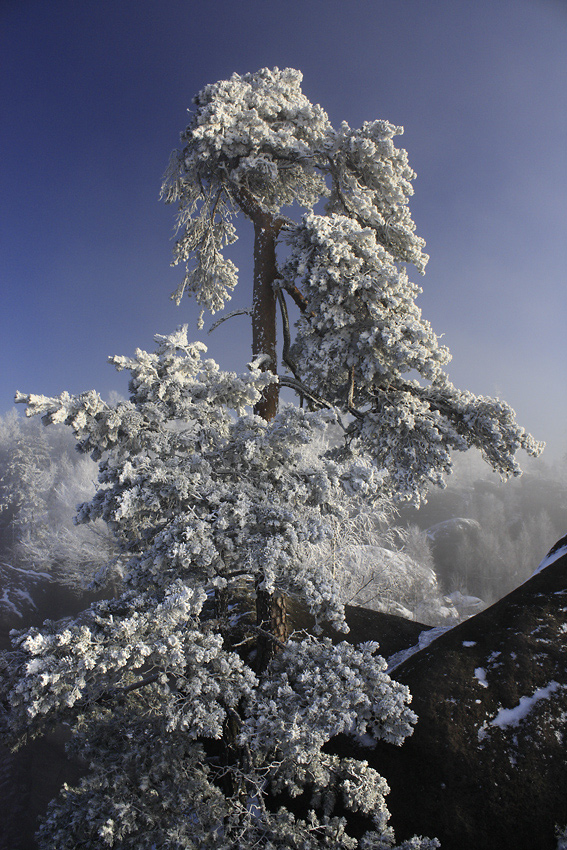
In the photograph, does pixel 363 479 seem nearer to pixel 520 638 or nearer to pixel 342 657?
pixel 342 657

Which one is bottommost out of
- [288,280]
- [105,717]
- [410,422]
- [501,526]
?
[105,717]

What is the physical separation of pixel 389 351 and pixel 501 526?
5410 cm

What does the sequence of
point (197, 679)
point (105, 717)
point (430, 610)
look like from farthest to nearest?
1. point (430, 610)
2. point (105, 717)
3. point (197, 679)

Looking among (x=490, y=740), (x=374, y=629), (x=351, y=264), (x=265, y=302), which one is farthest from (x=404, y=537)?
(x=351, y=264)

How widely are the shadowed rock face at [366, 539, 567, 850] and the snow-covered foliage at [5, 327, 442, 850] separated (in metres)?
0.69

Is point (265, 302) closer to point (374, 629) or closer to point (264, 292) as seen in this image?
point (264, 292)

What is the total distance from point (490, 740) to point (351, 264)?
608 centimetres

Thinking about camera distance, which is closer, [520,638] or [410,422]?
[520,638]

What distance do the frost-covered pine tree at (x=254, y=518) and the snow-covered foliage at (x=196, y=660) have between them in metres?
0.02

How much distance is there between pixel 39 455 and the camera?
5059 centimetres

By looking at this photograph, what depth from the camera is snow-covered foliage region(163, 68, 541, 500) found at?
5418 mm

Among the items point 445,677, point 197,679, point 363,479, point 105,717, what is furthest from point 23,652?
point 445,677

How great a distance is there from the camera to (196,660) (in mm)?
2949

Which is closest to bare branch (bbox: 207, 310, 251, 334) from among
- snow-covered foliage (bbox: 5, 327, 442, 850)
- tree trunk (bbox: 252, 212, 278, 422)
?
tree trunk (bbox: 252, 212, 278, 422)
